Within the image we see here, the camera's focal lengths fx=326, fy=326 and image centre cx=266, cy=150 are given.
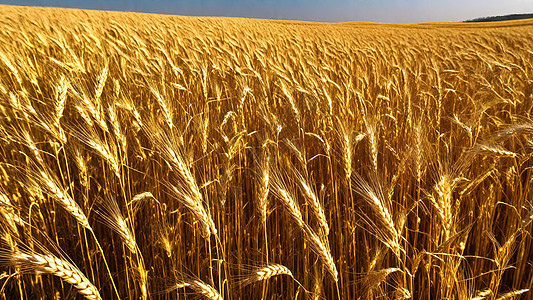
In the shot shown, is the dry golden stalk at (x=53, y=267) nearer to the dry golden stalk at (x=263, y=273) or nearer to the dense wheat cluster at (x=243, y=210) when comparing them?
the dense wheat cluster at (x=243, y=210)

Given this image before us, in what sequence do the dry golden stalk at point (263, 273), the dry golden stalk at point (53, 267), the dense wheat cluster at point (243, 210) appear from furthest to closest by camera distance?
the dense wheat cluster at point (243, 210) < the dry golden stalk at point (263, 273) < the dry golden stalk at point (53, 267)

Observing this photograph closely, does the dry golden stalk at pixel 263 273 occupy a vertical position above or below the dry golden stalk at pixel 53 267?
below

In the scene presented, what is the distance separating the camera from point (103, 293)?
1394 millimetres

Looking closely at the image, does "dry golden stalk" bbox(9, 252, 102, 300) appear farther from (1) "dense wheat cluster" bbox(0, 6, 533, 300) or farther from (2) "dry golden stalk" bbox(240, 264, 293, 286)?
(2) "dry golden stalk" bbox(240, 264, 293, 286)

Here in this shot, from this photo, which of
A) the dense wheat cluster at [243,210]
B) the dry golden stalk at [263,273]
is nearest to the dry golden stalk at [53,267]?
the dense wheat cluster at [243,210]

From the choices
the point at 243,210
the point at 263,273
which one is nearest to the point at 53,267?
the point at 263,273

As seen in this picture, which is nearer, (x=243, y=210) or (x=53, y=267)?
(x=53, y=267)

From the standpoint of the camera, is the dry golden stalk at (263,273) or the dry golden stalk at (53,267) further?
the dry golden stalk at (263,273)

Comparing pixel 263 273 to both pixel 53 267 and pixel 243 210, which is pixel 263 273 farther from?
pixel 243 210

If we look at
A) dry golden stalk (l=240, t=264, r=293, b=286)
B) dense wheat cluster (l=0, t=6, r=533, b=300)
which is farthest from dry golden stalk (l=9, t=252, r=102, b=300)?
dry golden stalk (l=240, t=264, r=293, b=286)

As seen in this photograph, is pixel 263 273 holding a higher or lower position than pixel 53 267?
lower

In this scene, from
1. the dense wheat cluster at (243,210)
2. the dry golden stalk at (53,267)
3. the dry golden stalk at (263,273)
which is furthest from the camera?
the dense wheat cluster at (243,210)

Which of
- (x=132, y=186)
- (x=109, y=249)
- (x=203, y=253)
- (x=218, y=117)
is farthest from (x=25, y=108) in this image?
(x=218, y=117)

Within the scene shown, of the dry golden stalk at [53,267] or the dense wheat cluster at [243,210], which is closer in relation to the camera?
the dry golden stalk at [53,267]
